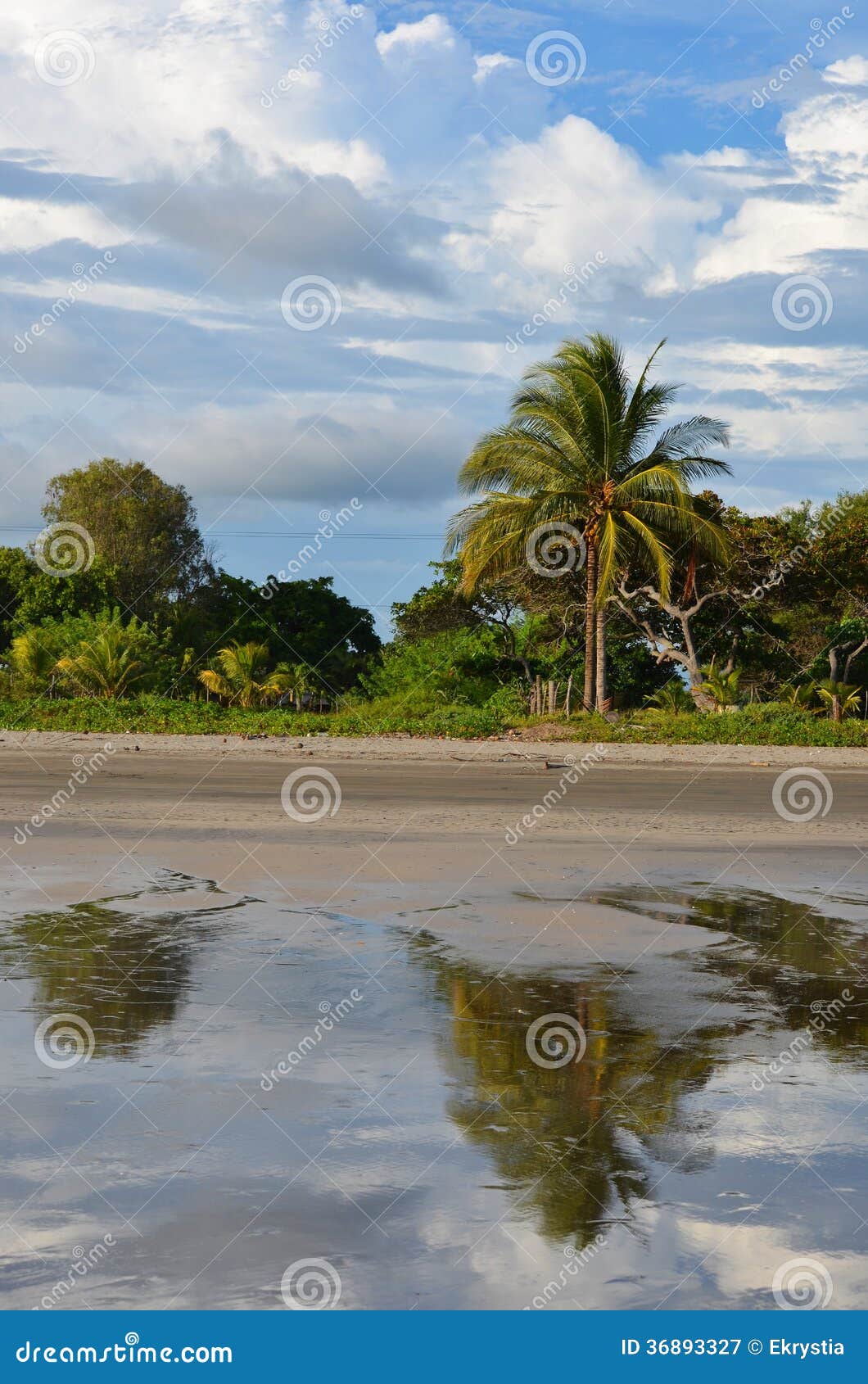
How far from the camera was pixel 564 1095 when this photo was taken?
5.43 m

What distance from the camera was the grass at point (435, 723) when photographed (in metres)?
26.4

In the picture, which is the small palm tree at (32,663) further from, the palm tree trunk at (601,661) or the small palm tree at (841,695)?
the small palm tree at (841,695)

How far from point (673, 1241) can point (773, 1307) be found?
396 mm

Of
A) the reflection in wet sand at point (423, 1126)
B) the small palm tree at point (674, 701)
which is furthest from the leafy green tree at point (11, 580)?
the reflection in wet sand at point (423, 1126)

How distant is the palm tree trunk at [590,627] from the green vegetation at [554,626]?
5cm

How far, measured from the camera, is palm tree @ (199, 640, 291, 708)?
3170 centimetres

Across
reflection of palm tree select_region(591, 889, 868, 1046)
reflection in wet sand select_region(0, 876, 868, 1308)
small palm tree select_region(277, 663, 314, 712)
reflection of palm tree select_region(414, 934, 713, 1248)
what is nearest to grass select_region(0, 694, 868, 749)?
small palm tree select_region(277, 663, 314, 712)

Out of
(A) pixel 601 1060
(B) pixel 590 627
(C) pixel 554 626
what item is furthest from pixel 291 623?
(A) pixel 601 1060

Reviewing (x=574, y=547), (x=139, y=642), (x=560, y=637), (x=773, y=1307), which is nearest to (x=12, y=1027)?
(x=773, y=1307)

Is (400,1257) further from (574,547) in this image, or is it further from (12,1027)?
(574,547)

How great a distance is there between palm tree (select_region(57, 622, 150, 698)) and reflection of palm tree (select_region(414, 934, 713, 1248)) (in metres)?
24.5

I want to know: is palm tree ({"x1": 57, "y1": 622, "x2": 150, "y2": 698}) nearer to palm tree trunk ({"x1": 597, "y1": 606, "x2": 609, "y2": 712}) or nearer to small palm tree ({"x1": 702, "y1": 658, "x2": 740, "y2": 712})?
palm tree trunk ({"x1": 597, "y1": 606, "x2": 609, "y2": 712})

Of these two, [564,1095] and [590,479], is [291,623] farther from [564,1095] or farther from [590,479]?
[564,1095]

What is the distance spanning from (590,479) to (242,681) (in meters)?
9.36
